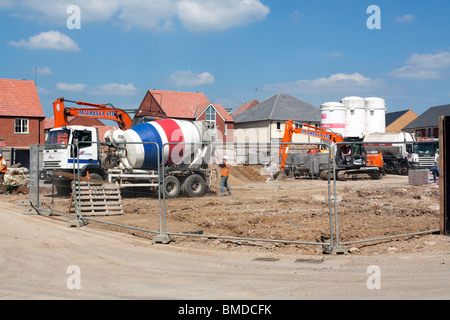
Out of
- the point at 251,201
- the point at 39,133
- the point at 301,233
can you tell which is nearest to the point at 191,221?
the point at 251,201

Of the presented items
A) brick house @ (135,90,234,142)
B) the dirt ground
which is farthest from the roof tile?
the dirt ground

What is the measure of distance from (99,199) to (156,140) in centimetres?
462

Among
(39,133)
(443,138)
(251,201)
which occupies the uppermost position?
(39,133)

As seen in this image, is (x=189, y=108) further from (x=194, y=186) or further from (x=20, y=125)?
(x=194, y=186)

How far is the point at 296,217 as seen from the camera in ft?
42.1

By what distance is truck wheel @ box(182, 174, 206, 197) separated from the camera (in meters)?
17.8

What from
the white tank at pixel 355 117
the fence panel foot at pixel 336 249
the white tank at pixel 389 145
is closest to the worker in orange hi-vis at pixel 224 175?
the fence panel foot at pixel 336 249

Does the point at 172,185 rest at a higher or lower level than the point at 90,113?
lower

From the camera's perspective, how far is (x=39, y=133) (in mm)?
44219

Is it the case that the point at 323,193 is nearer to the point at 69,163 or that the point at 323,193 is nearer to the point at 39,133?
the point at 69,163

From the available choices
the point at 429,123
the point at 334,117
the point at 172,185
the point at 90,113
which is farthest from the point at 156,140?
the point at 429,123

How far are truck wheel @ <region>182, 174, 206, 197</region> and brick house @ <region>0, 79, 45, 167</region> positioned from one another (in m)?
27.8

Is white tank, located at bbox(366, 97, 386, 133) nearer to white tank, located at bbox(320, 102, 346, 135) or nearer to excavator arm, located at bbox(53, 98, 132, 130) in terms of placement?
white tank, located at bbox(320, 102, 346, 135)
